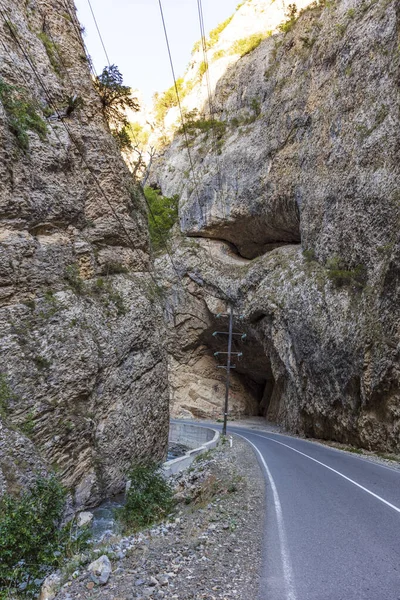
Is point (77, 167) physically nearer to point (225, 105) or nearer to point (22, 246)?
point (22, 246)

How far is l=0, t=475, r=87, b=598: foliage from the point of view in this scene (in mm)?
5332

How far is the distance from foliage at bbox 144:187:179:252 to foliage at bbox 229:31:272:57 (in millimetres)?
16320

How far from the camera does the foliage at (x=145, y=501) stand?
7.65 metres

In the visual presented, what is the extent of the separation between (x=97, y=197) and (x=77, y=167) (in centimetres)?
141

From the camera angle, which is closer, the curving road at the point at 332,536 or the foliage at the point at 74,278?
the curving road at the point at 332,536

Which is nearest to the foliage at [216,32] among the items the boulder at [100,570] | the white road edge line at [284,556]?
the white road edge line at [284,556]

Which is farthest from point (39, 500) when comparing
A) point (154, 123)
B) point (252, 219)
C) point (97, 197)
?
point (154, 123)

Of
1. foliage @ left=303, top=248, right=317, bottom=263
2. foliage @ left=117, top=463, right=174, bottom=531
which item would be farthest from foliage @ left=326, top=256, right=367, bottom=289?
foliage @ left=117, top=463, right=174, bottom=531

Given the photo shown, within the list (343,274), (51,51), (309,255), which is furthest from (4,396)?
(309,255)

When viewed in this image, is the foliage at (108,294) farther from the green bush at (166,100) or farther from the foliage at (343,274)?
the green bush at (166,100)

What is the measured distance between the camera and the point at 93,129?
54.6ft

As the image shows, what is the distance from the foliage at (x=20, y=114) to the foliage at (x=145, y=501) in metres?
11.6

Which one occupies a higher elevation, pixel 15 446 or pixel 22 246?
pixel 22 246

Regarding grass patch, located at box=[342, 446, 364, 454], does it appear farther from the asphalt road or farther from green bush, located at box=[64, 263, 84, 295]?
green bush, located at box=[64, 263, 84, 295]
